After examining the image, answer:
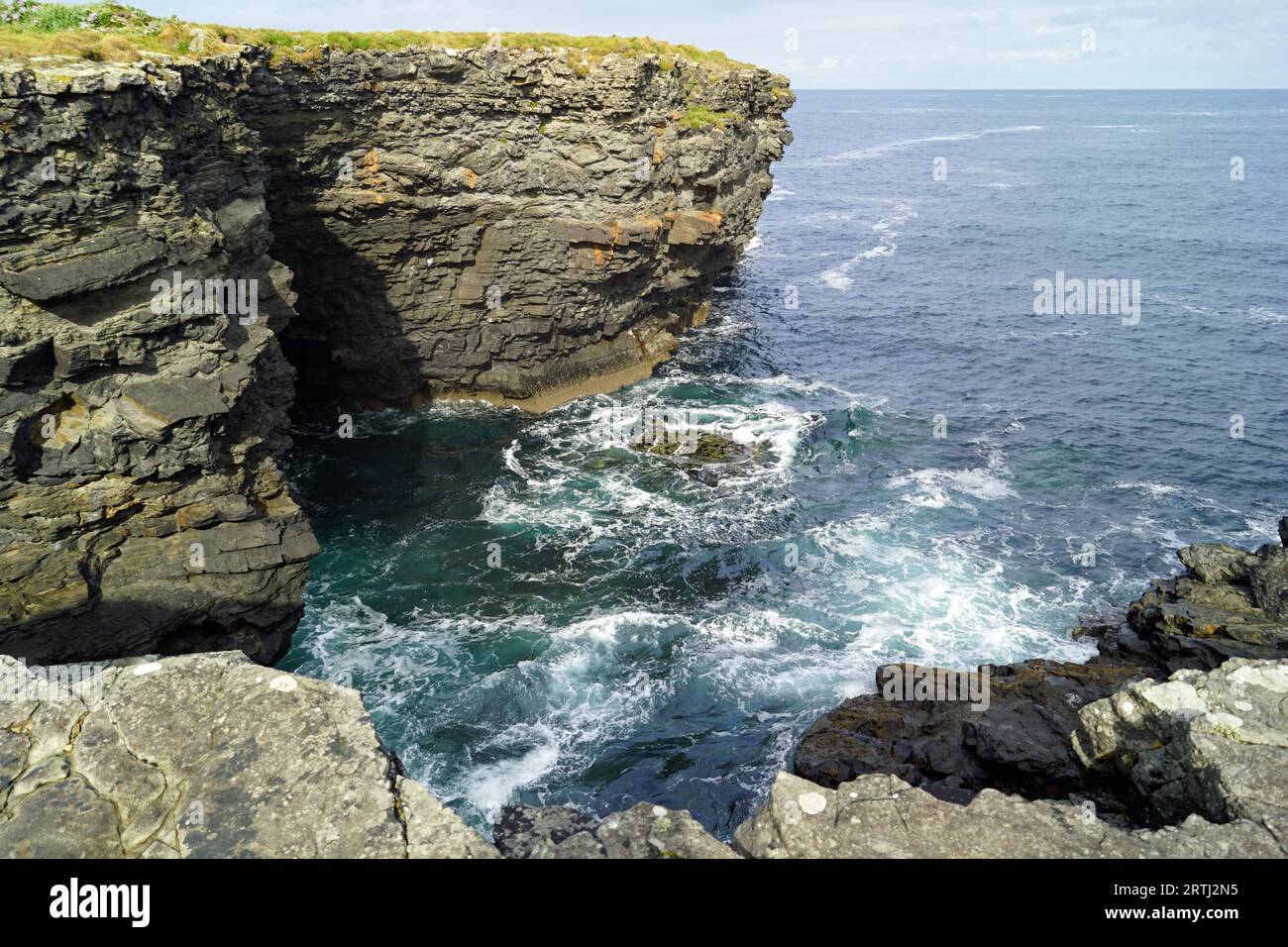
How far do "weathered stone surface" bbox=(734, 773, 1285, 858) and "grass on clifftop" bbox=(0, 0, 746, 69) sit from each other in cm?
2726

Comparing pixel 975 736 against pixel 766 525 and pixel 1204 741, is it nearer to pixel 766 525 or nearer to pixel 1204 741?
pixel 1204 741

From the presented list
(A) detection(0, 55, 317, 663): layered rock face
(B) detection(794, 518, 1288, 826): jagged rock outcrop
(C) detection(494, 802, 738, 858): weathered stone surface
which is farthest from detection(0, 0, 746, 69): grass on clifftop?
(B) detection(794, 518, 1288, 826): jagged rock outcrop

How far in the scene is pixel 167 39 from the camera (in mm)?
31344

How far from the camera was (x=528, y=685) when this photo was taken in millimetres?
30547

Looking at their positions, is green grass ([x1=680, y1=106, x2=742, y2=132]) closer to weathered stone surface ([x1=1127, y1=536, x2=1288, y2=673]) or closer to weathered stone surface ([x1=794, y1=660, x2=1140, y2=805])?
weathered stone surface ([x1=1127, y1=536, x2=1288, y2=673])

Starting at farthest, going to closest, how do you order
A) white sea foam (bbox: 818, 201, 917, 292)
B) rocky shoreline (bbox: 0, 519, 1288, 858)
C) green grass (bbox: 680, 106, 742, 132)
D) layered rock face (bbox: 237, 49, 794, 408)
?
white sea foam (bbox: 818, 201, 917, 292), green grass (bbox: 680, 106, 742, 132), layered rock face (bbox: 237, 49, 794, 408), rocky shoreline (bbox: 0, 519, 1288, 858)

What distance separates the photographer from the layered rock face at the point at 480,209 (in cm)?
4253

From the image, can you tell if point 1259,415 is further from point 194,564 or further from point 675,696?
point 194,564

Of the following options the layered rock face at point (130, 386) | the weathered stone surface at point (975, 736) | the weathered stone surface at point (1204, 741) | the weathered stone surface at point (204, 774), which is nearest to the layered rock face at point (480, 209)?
the layered rock face at point (130, 386)

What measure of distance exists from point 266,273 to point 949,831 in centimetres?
3118

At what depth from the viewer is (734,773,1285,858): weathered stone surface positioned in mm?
11656

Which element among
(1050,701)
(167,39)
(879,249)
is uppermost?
(167,39)

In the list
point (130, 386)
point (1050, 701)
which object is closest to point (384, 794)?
point (130, 386)

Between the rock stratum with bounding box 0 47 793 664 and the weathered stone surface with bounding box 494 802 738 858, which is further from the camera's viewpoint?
the rock stratum with bounding box 0 47 793 664
